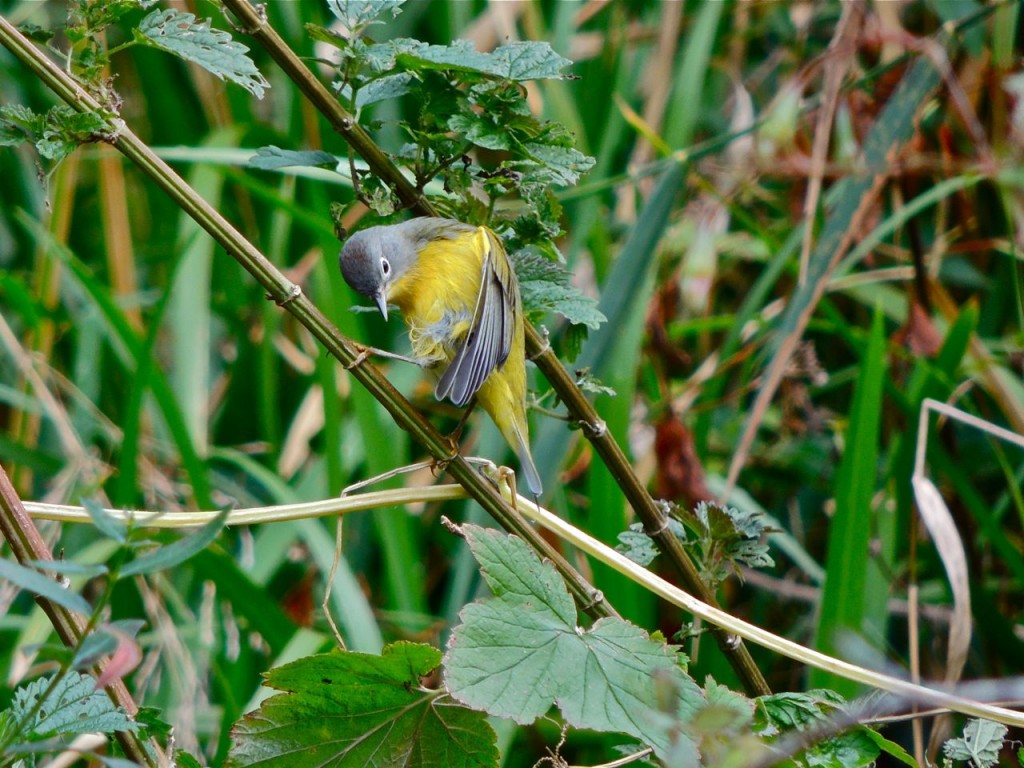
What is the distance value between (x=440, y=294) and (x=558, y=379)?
0.74m

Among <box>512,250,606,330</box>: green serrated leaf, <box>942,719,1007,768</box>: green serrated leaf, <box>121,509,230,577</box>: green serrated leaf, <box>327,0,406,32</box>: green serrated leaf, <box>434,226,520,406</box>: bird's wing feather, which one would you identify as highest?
<box>327,0,406,32</box>: green serrated leaf

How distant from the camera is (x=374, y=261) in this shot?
58.3 inches

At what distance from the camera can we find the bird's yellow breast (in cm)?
163

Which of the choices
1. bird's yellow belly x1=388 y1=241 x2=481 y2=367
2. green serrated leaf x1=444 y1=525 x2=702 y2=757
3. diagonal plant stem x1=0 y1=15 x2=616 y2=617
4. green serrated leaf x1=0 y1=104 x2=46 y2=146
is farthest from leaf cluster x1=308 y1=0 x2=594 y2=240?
bird's yellow belly x1=388 y1=241 x2=481 y2=367

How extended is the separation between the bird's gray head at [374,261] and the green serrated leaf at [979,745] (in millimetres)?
778

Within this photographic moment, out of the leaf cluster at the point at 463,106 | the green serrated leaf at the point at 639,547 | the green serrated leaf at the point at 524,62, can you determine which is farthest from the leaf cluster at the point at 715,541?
the green serrated leaf at the point at 524,62

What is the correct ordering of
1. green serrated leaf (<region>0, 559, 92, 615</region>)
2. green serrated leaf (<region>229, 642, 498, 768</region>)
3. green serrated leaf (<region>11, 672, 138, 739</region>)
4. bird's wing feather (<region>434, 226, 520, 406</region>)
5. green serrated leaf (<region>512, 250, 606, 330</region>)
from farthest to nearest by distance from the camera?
bird's wing feather (<region>434, 226, 520, 406</region>) → green serrated leaf (<region>512, 250, 606, 330</region>) → green serrated leaf (<region>229, 642, 498, 768</region>) → green serrated leaf (<region>11, 672, 138, 739</region>) → green serrated leaf (<region>0, 559, 92, 615</region>)

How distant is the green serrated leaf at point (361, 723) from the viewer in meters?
0.83

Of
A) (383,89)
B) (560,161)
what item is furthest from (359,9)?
(560,161)

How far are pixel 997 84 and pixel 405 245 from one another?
2.02 meters

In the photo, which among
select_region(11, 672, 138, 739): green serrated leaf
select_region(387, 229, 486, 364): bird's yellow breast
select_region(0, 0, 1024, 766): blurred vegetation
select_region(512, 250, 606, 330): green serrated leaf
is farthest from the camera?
select_region(0, 0, 1024, 766): blurred vegetation

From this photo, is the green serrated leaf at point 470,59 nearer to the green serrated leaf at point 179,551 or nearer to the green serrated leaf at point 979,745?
the green serrated leaf at point 179,551

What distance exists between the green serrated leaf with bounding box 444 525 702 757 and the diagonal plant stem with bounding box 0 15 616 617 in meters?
0.08

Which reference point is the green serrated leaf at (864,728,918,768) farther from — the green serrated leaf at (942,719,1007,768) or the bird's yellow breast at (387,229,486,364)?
the bird's yellow breast at (387,229,486,364)
